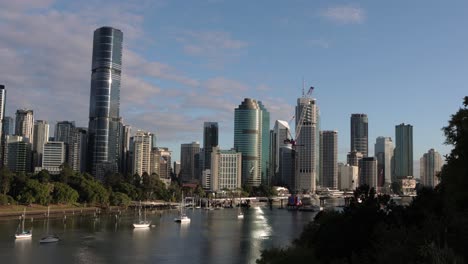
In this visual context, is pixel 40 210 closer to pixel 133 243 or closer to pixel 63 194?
pixel 63 194

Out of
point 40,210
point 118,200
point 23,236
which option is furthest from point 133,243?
point 118,200

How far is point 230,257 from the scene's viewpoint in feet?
230

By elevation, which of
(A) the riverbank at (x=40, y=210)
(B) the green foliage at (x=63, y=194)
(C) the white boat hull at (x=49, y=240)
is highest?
(B) the green foliage at (x=63, y=194)

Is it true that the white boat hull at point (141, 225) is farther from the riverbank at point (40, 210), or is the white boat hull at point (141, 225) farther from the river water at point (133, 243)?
the riverbank at point (40, 210)

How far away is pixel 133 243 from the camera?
274ft

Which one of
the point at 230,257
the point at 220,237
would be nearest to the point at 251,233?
the point at 220,237

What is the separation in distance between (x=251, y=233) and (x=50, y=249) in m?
42.5

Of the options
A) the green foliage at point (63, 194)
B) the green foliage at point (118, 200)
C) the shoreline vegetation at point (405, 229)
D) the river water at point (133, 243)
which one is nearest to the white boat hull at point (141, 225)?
the river water at point (133, 243)

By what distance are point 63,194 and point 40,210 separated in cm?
918

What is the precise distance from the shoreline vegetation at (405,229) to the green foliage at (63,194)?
338 feet

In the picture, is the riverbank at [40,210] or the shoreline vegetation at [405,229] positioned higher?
the shoreline vegetation at [405,229]

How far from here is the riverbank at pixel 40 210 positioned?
120m

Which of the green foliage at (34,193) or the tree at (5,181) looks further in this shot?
the tree at (5,181)

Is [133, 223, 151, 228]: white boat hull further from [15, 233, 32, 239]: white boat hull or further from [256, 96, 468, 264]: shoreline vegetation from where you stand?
[256, 96, 468, 264]: shoreline vegetation
